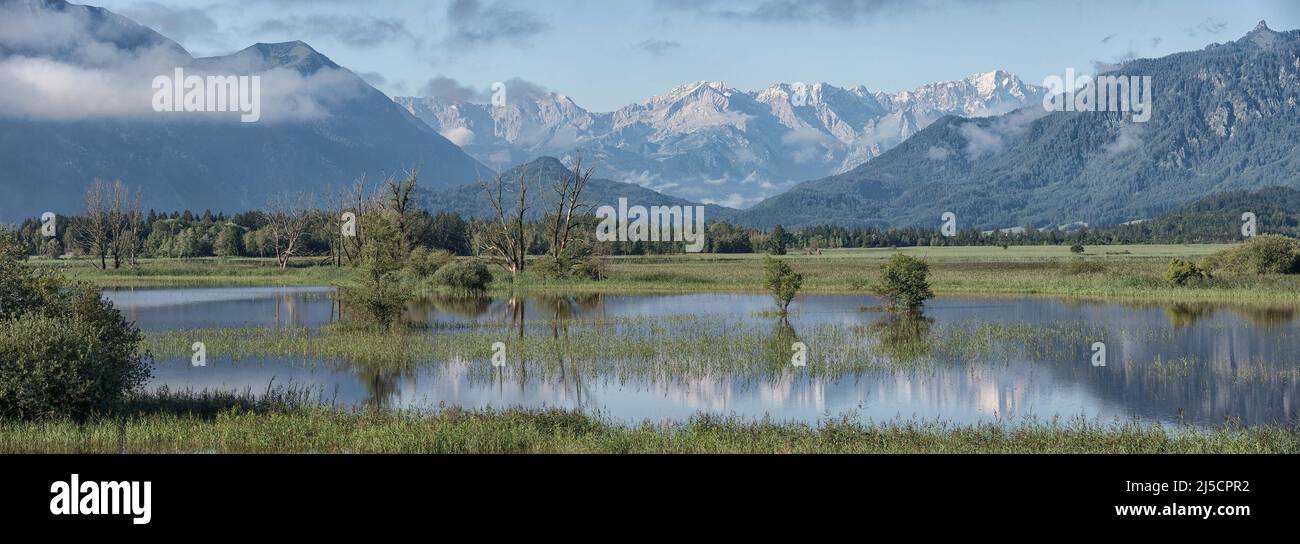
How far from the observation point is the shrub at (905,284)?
4697cm

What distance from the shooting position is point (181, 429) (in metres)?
16.7

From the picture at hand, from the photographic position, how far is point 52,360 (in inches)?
667

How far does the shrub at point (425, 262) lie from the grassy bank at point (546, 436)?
172 ft

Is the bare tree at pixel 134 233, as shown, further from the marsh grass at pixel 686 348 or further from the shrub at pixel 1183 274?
the shrub at pixel 1183 274

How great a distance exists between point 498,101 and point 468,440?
171 ft

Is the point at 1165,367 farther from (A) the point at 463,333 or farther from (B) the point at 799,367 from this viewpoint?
(A) the point at 463,333

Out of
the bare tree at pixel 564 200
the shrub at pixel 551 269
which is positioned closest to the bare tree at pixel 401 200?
the shrub at pixel 551 269

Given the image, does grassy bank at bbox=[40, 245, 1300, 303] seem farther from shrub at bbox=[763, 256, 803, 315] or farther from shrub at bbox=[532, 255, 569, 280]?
shrub at bbox=[763, 256, 803, 315]

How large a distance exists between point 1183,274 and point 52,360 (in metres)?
59.2

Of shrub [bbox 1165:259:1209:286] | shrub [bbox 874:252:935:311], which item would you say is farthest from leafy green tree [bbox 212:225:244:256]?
shrub [bbox 1165:259:1209:286]

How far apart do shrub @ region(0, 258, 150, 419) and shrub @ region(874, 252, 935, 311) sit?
35.1 m

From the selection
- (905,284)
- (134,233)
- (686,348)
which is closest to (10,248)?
(686,348)
